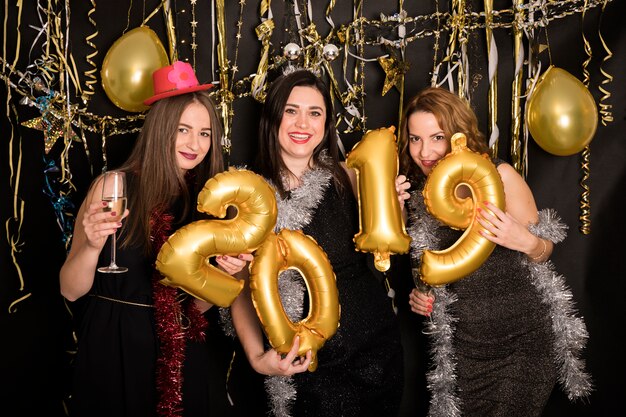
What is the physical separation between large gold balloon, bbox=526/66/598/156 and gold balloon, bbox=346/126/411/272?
0.82 m

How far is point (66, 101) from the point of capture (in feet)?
7.60

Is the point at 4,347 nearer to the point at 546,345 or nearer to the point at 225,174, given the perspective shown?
the point at 225,174

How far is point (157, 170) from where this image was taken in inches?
72.4

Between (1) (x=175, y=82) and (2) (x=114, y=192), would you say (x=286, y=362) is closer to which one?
(2) (x=114, y=192)

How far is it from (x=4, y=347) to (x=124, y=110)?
1.03 meters

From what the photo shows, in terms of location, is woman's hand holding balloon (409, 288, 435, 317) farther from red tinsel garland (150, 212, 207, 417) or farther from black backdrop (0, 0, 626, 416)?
red tinsel garland (150, 212, 207, 417)

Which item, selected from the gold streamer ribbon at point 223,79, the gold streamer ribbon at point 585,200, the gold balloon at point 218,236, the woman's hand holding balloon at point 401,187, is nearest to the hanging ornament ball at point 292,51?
the gold streamer ribbon at point 223,79

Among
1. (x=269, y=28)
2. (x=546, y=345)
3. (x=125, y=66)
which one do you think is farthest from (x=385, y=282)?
(x=125, y=66)

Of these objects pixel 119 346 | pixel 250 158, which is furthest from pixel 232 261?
pixel 250 158

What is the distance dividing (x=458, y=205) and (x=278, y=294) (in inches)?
23.7

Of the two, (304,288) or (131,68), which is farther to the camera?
(131,68)

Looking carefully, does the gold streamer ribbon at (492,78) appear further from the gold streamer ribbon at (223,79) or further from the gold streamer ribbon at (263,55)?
the gold streamer ribbon at (223,79)

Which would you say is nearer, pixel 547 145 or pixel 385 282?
pixel 547 145

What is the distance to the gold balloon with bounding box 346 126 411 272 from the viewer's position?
1.80 m
